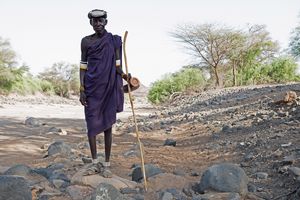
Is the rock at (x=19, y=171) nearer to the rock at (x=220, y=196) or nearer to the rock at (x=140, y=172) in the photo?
the rock at (x=140, y=172)

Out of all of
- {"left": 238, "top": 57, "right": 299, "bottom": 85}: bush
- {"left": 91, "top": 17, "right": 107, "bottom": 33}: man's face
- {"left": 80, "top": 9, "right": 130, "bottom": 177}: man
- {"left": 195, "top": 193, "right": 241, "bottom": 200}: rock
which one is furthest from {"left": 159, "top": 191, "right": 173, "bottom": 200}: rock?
{"left": 238, "top": 57, "right": 299, "bottom": 85}: bush

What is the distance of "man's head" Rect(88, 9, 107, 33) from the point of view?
379 centimetres

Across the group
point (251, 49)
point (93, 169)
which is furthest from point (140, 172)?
point (251, 49)

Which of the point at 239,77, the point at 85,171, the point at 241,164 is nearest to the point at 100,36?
the point at 85,171

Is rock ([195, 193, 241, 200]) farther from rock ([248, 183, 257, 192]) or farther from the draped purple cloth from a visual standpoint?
the draped purple cloth

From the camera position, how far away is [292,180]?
3475 millimetres

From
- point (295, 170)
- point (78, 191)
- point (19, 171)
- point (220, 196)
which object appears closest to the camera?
point (220, 196)

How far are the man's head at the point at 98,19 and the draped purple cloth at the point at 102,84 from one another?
105 millimetres

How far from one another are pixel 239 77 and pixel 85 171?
76.0 feet

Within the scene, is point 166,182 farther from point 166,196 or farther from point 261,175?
point 261,175

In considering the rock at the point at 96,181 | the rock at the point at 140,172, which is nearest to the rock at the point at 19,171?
the rock at the point at 96,181

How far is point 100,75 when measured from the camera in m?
3.85

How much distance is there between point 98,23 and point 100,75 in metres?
0.48

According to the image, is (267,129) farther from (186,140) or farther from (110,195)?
(110,195)
